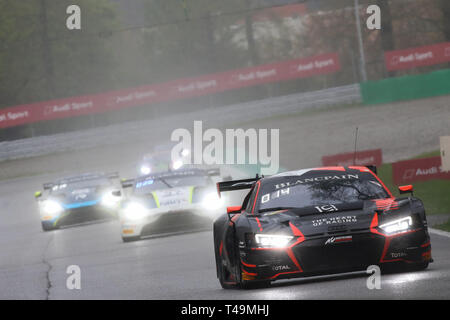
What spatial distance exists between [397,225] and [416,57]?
40.1 metres

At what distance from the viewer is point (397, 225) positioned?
388 inches

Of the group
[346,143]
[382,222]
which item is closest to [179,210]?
[382,222]

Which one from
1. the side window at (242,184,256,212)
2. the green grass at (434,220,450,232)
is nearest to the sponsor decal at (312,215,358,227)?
the side window at (242,184,256,212)

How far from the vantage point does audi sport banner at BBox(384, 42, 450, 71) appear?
160 feet

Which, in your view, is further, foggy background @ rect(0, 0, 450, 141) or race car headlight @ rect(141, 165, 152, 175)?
foggy background @ rect(0, 0, 450, 141)

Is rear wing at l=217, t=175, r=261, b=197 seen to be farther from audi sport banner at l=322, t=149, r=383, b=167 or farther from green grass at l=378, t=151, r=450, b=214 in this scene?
audi sport banner at l=322, t=149, r=383, b=167

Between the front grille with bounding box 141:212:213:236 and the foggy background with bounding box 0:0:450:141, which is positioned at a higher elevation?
the foggy background with bounding box 0:0:450:141

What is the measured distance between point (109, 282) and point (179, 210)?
708cm

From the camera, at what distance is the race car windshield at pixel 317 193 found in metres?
10.6

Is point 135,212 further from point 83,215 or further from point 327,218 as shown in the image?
point 327,218

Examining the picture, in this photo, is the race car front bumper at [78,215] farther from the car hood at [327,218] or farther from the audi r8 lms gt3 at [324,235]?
the car hood at [327,218]
